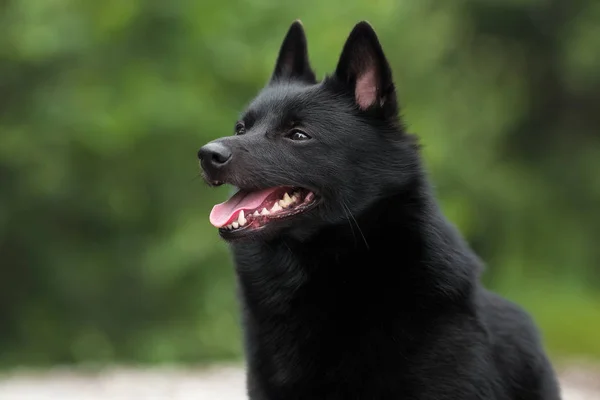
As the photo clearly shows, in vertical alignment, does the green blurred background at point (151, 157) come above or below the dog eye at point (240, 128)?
above

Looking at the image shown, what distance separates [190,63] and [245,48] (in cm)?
77

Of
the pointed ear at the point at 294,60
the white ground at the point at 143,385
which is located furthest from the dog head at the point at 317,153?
the white ground at the point at 143,385

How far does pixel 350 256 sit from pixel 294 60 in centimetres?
101

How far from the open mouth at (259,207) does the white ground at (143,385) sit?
3352 mm

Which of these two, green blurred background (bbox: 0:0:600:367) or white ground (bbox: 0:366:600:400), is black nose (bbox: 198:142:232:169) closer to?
white ground (bbox: 0:366:600:400)

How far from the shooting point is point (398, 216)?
2.96 meters

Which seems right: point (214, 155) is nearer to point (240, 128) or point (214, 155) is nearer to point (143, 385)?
point (240, 128)

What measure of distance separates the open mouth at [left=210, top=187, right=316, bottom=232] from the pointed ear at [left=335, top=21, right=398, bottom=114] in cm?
43

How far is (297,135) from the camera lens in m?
2.94

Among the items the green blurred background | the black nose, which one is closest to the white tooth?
the black nose

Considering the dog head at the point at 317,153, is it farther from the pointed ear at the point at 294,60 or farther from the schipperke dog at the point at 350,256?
the pointed ear at the point at 294,60

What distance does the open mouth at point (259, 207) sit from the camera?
279 centimetres

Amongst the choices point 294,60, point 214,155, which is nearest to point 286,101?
point 214,155

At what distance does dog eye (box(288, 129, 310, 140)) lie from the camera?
293 centimetres
